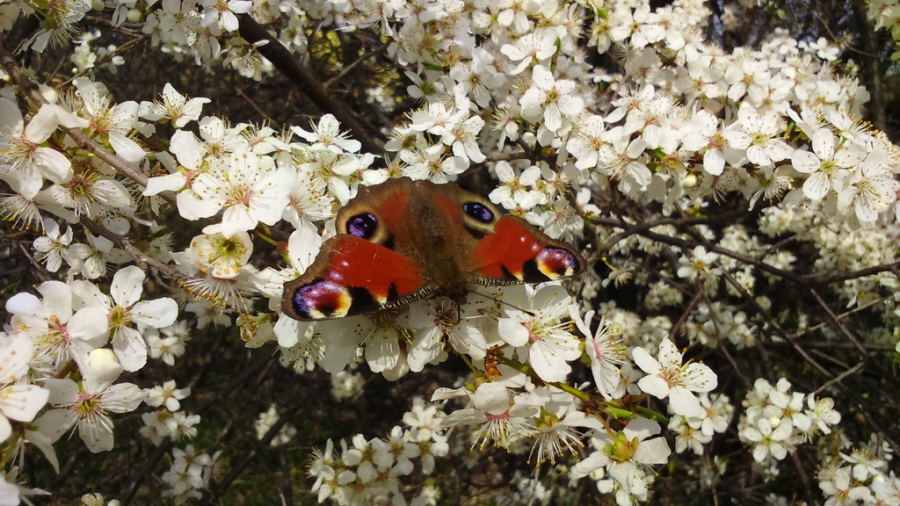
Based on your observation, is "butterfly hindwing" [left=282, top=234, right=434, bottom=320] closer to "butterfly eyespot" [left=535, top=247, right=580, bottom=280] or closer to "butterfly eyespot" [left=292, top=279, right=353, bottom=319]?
"butterfly eyespot" [left=292, top=279, right=353, bottom=319]

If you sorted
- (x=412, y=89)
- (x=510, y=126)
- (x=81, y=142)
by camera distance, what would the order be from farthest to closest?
1. (x=412, y=89)
2. (x=510, y=126)
3. (x=81, y=142)

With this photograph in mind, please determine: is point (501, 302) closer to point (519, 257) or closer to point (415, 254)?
point (519, 257)

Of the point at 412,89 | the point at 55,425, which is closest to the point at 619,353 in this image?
the point at 55,425

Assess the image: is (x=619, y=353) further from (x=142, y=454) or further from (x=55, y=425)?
(x=142, y=454)

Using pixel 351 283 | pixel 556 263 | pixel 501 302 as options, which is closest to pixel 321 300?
pixel 351 283

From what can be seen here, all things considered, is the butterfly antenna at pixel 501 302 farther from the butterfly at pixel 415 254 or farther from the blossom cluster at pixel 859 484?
Answer: the blossom cluster at pixel 859 484

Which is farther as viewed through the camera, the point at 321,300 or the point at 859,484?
the point at 859,484

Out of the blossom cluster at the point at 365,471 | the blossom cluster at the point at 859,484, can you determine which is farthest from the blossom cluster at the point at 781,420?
the blossom cluster at the point at 365,471

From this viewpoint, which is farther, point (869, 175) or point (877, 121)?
point (877, 121)
